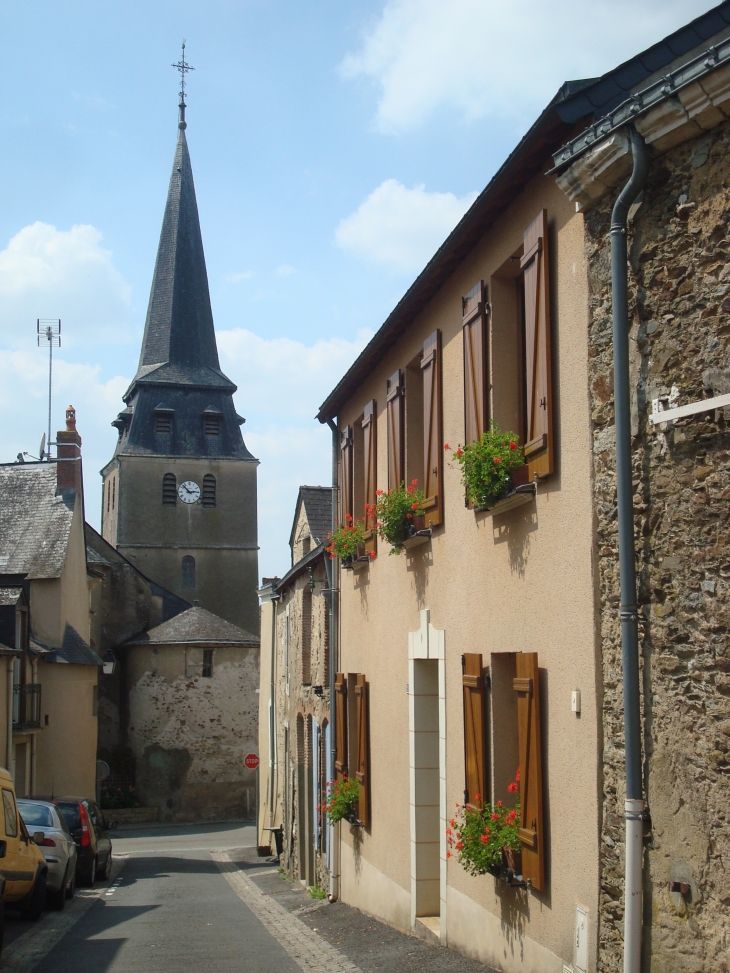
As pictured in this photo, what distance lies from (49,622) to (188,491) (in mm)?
24622

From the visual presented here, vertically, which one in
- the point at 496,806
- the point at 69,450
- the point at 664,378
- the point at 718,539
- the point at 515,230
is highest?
the point at 69,450

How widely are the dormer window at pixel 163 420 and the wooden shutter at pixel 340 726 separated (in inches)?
1609

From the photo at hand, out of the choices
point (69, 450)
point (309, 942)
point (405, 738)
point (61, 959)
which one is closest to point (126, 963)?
point (61, 959)

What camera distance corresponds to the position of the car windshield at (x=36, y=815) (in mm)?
14344

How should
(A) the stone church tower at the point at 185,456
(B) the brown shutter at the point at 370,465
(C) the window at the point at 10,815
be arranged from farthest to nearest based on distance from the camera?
1. (A) the stone church tower at the point at 185,456
2. (B) the brown shutter at the point at 370,465
3. (C) the window at the point at 10,815

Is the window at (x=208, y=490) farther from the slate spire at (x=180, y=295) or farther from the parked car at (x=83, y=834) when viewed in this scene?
the parked car at (x=83, y=834)

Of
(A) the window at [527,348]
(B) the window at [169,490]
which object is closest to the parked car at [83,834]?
(A) the window at [527,348]

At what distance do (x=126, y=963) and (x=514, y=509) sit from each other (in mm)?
5345

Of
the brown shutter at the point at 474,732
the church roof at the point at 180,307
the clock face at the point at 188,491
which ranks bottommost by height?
the brown shutter at the point at 474,732

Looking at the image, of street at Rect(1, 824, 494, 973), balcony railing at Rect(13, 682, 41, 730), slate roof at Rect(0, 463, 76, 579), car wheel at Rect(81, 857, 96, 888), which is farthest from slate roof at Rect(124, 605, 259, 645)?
car wheel at Rect(81, 857, 96, 888)

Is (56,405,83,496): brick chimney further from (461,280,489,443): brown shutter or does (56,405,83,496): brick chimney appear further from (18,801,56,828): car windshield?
(461,280,489,443): brown shutter

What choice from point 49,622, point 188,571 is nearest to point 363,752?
point 49,622

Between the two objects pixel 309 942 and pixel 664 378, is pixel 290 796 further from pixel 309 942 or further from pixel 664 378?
pixel 664 378

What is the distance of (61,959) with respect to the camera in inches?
394
